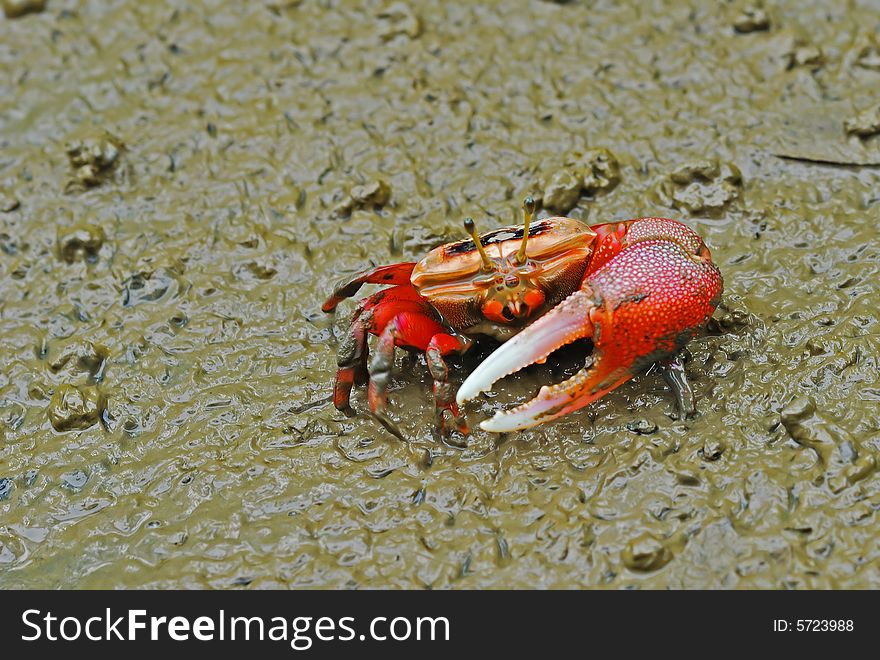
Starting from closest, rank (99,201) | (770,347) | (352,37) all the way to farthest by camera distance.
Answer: (770,347) → (99,201) → (352,37)

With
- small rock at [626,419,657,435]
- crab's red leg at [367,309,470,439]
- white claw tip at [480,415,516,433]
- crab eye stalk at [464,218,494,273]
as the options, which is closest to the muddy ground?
small rock at [626,419,657,435]

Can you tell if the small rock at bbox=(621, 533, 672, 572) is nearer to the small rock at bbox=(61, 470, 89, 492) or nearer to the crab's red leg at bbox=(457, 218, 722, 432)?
the crab's red leg at bbox=(457, 218, 722, 432)

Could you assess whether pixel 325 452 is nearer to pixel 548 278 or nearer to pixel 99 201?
pixel 548 278

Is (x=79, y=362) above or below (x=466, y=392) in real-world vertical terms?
below

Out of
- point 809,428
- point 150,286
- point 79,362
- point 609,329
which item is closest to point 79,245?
point 150,286

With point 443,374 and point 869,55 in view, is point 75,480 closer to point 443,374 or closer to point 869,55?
point 443,374

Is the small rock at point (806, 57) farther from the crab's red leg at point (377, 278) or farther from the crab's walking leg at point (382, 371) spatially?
the crab's walking leg at point (382, 371)
